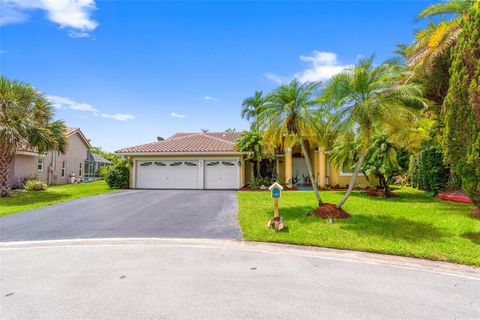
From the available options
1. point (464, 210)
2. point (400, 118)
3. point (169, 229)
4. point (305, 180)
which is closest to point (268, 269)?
point (169, 229)

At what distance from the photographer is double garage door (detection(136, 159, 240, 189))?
65.6 feet

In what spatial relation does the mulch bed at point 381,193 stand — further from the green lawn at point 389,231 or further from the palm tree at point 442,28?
the palm tree at point 442,28

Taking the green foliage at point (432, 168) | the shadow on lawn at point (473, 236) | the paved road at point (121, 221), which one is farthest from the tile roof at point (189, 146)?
the shadow on lawn at point (473, 236)

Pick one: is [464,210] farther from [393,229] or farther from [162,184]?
[162,184]

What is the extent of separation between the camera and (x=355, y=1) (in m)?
9.91

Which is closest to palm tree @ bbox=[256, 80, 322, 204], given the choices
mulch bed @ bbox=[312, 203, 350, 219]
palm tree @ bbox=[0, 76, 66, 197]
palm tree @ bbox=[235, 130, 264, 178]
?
mulch bed @ bbox=[312, 203, 350, 219]

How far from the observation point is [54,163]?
2423 centimetres

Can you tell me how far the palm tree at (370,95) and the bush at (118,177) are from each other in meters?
17.5

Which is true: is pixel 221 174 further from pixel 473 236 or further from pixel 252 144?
pixel 473 236

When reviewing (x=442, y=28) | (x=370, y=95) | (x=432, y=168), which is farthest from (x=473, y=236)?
(x=442, y=28)

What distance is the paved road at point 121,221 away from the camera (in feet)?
24.3

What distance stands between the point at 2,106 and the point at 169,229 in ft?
45.4

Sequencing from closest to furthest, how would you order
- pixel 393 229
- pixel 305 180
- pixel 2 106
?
pixel 393 229 → pixel 2 106 → pixel 305 180

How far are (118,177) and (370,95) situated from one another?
18634mm
